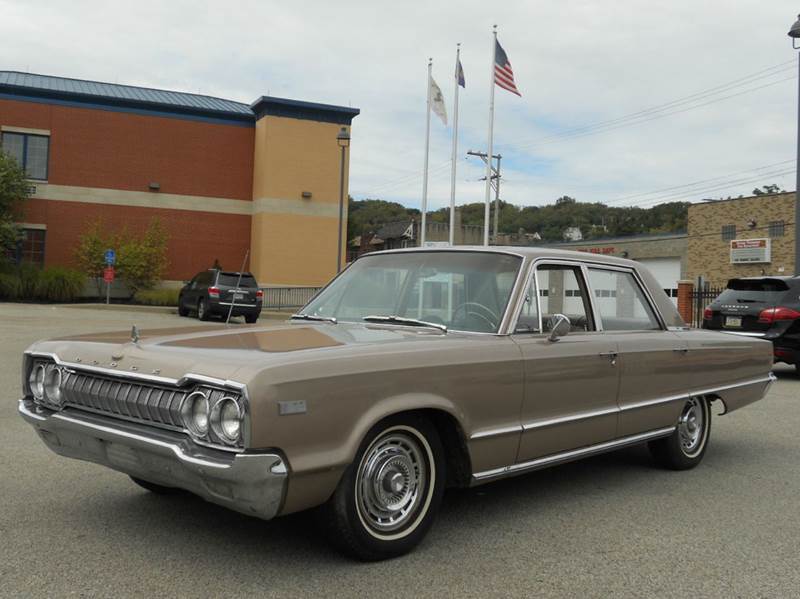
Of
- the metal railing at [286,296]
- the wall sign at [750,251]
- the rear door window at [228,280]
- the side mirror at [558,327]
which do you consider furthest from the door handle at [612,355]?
the wall sign at [750,251]

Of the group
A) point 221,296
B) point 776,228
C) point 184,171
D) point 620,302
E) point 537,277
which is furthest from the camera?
point 776,228

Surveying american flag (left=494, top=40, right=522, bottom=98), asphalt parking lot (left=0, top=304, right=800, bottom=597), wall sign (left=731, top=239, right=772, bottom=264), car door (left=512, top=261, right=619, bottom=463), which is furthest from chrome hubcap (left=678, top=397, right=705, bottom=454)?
wall sign (left=731, top=239, right=772, bottom=264)

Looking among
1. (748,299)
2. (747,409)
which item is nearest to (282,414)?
(747,409)

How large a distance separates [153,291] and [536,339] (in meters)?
29.9

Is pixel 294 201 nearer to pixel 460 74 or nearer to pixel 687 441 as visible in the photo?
pixel 460 74

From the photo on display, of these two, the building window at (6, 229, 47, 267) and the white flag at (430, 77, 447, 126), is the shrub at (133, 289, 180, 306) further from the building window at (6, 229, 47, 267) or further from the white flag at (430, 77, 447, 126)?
the white flag at (430, 77, 447, 126)

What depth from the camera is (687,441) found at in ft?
19.2

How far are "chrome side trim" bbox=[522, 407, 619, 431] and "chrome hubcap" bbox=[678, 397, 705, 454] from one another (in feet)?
3.91

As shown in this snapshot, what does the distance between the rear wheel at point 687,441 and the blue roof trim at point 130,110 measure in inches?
1293

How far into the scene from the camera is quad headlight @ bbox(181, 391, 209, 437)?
128 inches

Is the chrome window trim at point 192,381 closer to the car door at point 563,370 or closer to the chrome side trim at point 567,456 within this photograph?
the chrome side trim at point 567,456

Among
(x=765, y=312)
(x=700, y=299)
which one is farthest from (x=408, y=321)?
(x=700, y=299)

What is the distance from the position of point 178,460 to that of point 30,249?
109 feet

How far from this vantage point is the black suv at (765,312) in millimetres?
11398
